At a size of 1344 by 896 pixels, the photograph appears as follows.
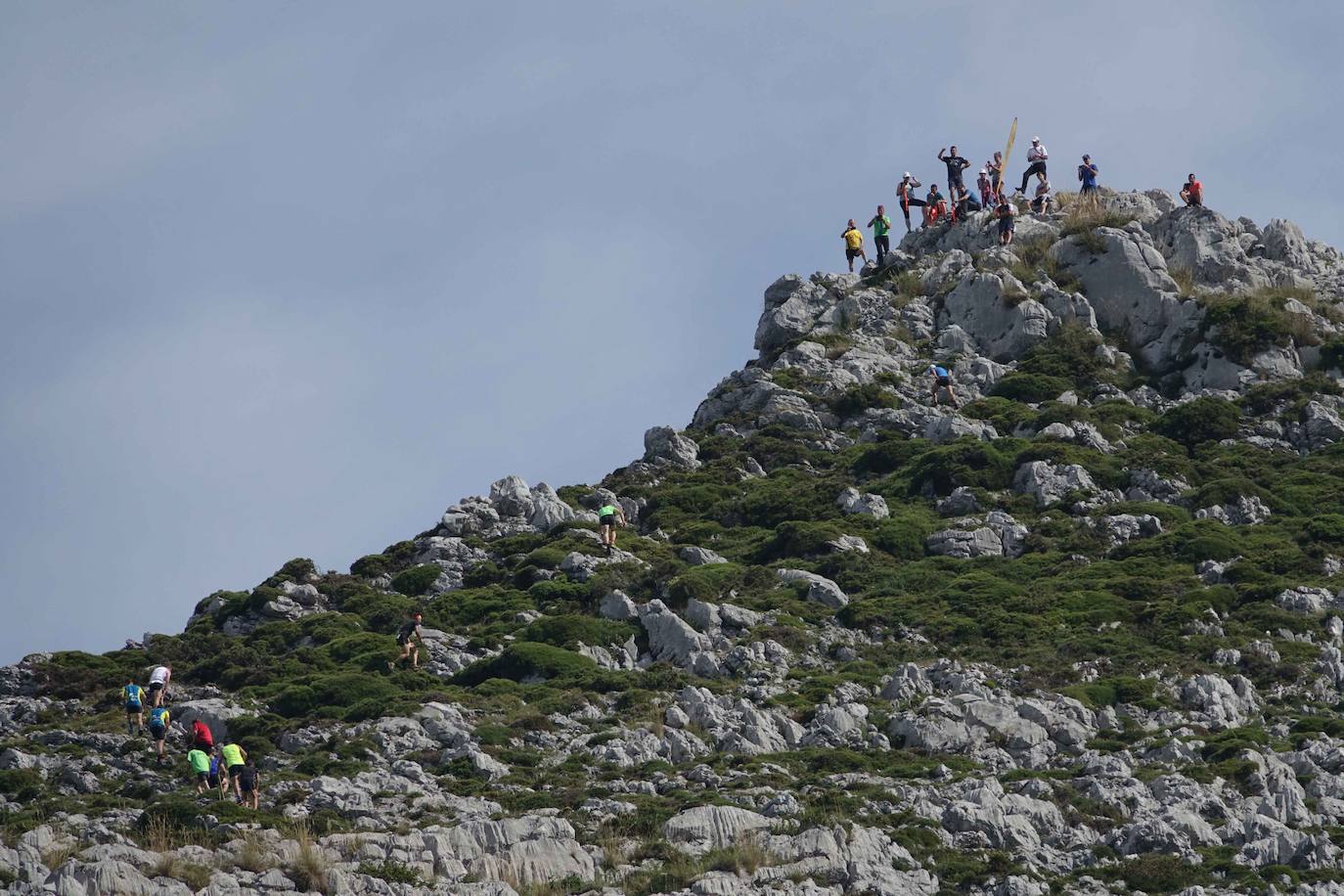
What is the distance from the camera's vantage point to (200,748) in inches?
1547

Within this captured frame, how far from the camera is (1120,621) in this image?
45156 millimetres

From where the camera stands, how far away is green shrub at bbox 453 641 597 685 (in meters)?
44.8

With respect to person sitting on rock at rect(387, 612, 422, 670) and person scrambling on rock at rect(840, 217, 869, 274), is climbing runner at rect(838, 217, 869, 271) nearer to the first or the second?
person scrambling on rock at rect(840, 217, 869, 274)

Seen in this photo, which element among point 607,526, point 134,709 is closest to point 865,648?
point 607,526

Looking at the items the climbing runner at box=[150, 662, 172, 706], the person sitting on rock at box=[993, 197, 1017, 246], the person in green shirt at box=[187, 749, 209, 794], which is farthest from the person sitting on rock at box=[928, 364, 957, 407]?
the person in green shirt at box=[187, 749, 209, 794]

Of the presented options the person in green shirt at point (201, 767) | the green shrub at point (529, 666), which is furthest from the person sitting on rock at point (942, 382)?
the person in green shirt at point (201, 767)

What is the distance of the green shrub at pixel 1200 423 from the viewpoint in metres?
59.2

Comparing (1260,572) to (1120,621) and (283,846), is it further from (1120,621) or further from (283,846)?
(283,846)

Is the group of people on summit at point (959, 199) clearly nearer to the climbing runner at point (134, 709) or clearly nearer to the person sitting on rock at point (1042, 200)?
the person sitting on rock at point (1042, 200)

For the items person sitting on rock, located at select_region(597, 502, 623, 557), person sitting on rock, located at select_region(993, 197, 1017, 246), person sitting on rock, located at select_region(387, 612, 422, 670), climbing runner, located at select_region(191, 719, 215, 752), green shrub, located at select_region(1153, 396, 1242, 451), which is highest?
person sitting on rock, located at select_region(993, 197, 1017, 246)

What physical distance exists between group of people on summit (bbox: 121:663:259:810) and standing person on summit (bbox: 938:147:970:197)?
134 ft

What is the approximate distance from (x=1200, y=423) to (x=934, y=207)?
20.4m

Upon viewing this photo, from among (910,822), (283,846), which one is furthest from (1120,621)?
(283,846)

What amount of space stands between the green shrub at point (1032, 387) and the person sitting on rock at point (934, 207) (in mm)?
12695
